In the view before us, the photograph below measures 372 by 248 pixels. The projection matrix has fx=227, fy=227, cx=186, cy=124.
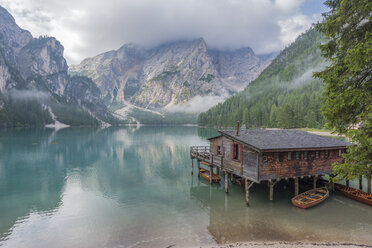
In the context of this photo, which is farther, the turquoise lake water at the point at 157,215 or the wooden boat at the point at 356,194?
the wooden boat at the point at 356,194

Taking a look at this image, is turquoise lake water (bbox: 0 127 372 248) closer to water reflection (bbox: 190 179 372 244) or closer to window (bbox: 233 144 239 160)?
water reflection (bbox: 190 179 372 244)

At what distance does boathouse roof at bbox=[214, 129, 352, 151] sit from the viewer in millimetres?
24641

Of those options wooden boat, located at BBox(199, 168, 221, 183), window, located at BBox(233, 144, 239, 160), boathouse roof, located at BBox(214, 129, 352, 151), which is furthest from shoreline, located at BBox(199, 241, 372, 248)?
wooden boat, located at BBox(199, 168, 221, 183)

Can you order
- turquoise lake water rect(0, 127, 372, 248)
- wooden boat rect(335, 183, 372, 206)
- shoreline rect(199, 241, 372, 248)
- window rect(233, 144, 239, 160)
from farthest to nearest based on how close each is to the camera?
1. window rect(233, 144, 239, 160)
2. wooden boat rect(335, 183, 372, 206)
3. turquoise lake water rect(0, 127, 372, 248)
4. shoreline rect(199, 241, 372, 248)

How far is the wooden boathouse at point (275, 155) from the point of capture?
24.3 m

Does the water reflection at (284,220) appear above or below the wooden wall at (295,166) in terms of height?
below

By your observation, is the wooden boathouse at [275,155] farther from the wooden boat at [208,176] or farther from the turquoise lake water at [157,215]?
the wooden boat at [208,176]

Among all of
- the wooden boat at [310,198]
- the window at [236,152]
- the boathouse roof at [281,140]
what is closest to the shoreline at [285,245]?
the wooden boat at [310,198]

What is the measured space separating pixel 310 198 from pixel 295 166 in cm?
361

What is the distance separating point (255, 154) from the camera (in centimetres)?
2450

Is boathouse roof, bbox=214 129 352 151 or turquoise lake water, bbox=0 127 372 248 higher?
boathouse roof, bbox=214 129 352 151

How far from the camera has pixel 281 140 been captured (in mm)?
27141

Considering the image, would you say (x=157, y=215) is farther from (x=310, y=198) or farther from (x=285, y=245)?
(x=310, y=198)

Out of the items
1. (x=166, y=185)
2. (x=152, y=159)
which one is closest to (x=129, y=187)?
(x=166, y=185)
